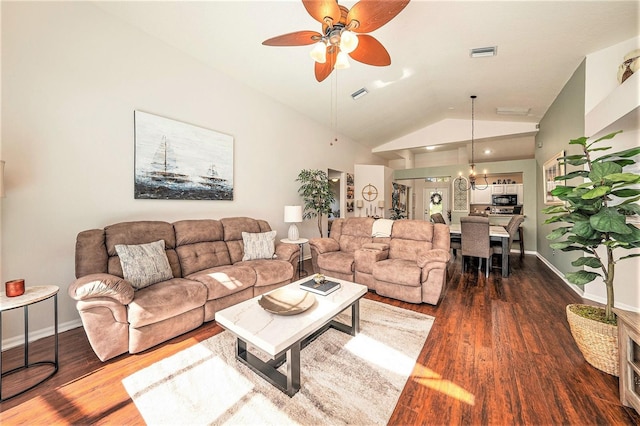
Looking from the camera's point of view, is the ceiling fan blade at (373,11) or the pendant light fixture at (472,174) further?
the pendant light fixture at (472,174)

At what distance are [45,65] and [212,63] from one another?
1792mm

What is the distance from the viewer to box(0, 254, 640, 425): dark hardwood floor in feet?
4.60

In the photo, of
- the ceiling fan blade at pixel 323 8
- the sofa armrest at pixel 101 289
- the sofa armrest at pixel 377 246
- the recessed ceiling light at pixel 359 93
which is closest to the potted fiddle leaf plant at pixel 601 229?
the sofa armrest at pixel 377 246

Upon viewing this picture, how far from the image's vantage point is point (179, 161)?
321cm

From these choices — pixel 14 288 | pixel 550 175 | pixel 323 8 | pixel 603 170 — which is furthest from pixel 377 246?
pixel 550 175

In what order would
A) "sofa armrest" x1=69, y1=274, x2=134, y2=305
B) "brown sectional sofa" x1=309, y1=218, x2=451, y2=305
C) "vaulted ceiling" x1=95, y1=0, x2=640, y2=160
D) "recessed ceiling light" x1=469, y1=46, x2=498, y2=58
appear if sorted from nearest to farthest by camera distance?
1. "sofa armrest" x1=69, y1=274, x2=134, y2=305
2. "vaulted ceiling" x1=95, y1=0, x2=640, y2=160
3. "brown sectional sofa" x1=309, y1=218, x2=451, y2=305
4. "recessed ceiling light" x1=469, y1=46, x2=498, y2=58

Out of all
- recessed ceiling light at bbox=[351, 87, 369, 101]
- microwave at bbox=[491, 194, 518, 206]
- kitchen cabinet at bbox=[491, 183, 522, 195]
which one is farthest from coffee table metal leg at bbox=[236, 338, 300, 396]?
kitchen cabinet at bbox=[491, 183, 522, 195]

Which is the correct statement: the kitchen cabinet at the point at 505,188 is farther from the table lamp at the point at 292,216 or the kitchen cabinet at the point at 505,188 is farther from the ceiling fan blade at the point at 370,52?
the ceiling fan blade at the point at 370,52

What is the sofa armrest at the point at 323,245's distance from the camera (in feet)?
12.5

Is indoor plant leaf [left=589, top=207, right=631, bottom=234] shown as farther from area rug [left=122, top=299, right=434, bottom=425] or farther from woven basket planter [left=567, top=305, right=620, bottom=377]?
area rug [left=122, top=299, right=434, bottom=425]

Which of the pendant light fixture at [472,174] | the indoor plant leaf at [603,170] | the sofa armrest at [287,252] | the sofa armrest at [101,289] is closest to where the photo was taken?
the indoor plant leaf at [603,170]

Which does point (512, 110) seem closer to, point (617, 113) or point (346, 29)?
point (617, 113)

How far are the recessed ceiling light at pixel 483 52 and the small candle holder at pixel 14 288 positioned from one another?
5370mm

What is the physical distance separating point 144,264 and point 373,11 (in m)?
2.94
